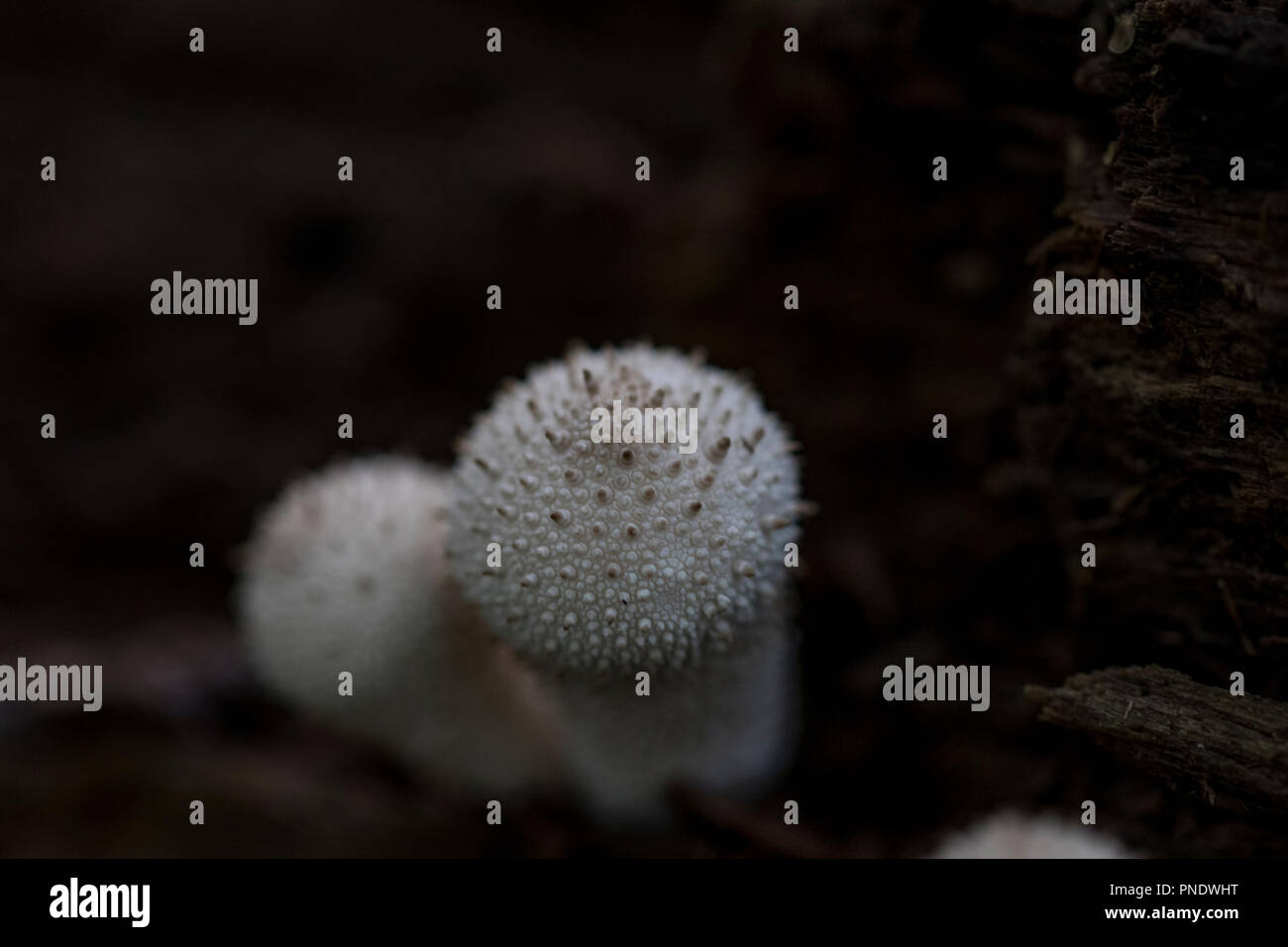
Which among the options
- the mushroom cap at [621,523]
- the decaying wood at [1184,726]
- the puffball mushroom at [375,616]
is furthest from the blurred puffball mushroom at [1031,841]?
the puffball mushroom at [375,616]

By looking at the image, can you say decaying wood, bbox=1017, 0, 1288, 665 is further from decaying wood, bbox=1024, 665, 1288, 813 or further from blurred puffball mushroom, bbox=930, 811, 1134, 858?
blurred puffball mushroom, bbox=930, 811, 1134, 858

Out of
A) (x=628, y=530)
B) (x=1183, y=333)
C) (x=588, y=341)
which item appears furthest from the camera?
(x=588, y=341)

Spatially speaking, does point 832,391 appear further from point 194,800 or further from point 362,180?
point 194,800

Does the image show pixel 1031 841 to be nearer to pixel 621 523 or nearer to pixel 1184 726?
pixel 1184 726

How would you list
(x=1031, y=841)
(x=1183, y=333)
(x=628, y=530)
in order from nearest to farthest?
(x=628, y=530) < (x=1183, y=333) < (x=1031, y=841)

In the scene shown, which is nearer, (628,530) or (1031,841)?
(628,530)

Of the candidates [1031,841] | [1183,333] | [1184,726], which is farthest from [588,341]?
[1184,726]

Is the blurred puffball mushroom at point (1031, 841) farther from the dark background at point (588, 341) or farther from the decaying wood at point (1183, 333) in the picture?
the decaying wood at point (1183, 333)
